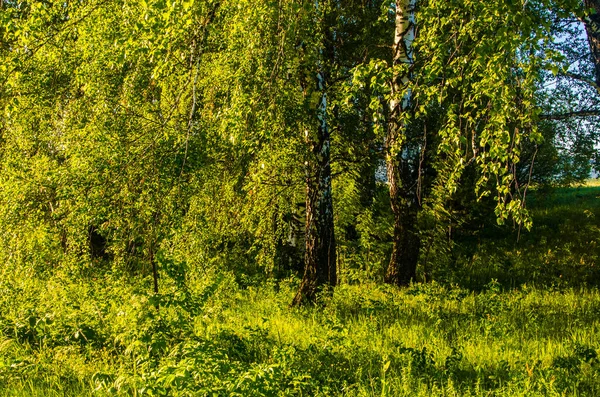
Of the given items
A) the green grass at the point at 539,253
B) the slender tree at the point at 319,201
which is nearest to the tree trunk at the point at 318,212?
the slender tree at the point at 319,201

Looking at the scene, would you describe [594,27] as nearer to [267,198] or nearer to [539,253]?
→ [267,198]

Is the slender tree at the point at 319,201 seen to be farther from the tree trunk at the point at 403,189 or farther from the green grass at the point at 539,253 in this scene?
the green grass at the point at 539,253

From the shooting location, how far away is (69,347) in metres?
5.66

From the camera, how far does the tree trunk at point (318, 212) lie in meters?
8.21

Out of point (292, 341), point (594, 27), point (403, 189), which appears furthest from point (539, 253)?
point (292, 341)

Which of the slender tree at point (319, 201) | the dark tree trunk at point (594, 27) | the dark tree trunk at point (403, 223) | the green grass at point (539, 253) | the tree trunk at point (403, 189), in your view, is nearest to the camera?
the dark tree trunk at point (594, 27)

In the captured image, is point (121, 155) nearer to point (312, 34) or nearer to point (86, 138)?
point (86, 138)

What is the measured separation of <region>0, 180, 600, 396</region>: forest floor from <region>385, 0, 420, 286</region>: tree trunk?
593mm

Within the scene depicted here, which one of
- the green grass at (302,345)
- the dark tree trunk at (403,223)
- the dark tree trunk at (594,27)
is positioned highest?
the dark tree trunk at (594,27)

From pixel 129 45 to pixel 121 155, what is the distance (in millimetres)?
2350

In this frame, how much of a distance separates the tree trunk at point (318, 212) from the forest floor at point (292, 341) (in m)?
0.40

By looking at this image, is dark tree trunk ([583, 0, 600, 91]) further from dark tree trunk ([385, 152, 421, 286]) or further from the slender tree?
the slender tree

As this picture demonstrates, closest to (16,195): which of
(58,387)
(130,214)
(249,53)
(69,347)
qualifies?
(130,214)

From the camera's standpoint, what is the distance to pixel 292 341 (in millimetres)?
6355
